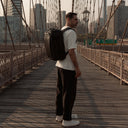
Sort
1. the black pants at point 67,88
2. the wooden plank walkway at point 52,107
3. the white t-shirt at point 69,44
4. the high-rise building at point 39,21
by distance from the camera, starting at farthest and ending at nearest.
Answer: the high-rise building at point 39,21 < the wooden plank walkway at point 52,107 < the black pants at point 67,88 < the white t-shirt at point 69,44

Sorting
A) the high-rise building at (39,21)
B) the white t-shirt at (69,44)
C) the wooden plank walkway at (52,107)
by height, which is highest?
the high-rise building at (39,21)

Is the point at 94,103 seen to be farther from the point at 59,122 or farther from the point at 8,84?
the point at 8,84

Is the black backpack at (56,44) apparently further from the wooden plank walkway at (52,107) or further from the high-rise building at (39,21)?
the high-rise building at (39,21)

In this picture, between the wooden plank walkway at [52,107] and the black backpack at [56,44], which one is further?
the wooden plank walkway at [52,107]

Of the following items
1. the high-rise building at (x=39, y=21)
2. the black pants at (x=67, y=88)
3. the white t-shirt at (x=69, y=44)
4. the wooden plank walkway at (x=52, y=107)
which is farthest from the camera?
the high-rise building at (x=39, y=21)

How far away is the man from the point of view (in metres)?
2.58

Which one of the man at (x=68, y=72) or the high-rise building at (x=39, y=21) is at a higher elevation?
the high-rise building at (x=39, y=21)

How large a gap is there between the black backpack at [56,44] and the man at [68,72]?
0.05 meters

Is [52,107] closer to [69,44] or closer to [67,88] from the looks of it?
[67,88]

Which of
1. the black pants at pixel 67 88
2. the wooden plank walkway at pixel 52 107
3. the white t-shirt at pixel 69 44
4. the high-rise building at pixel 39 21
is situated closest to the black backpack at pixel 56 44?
the white t-shirt at pixel 69 44

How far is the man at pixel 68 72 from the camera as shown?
2576mm

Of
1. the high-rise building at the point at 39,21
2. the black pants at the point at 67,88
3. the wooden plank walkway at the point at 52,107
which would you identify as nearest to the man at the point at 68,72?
the black pants at the point at 67,88

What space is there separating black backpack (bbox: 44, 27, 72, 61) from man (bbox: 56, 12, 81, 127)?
0.05m

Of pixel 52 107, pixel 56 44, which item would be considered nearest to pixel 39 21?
pixel 52 107
